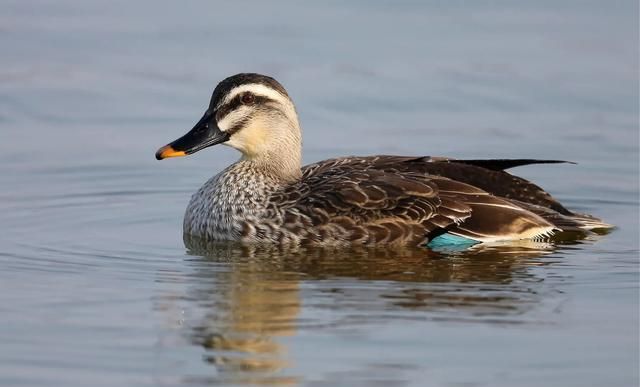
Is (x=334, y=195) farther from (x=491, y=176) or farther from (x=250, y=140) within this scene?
(x=491, y=176)

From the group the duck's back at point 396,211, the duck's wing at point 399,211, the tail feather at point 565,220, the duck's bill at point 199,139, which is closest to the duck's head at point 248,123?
the duck's bill at point 199,139

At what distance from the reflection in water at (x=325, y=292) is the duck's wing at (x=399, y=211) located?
0.51 feet

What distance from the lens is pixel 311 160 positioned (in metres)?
17.6

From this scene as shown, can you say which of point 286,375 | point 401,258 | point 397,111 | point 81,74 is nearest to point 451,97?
point 397,111

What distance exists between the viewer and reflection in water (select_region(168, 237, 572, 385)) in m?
10.9

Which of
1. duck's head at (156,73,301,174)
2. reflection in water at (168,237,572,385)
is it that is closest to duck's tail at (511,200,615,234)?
reflection in water at (168,237,572,385)

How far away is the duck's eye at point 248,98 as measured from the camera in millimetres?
14516

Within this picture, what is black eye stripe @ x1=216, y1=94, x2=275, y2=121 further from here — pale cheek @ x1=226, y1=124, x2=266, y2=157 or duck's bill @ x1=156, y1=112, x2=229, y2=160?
pale cheek @ x1=226, y1=124, x2=266, y2=157

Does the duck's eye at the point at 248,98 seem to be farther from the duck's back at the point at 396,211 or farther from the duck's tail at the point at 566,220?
the duck's tail at the point at 566,220

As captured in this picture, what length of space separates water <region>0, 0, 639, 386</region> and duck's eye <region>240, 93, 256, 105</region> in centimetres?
135

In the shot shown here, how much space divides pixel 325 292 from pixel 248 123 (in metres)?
2.69

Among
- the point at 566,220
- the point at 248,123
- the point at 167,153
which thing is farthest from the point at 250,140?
the point at 566,220

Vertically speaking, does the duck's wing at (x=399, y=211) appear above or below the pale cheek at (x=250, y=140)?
below

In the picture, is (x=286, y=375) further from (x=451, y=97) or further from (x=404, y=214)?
(x=451, y=97)
